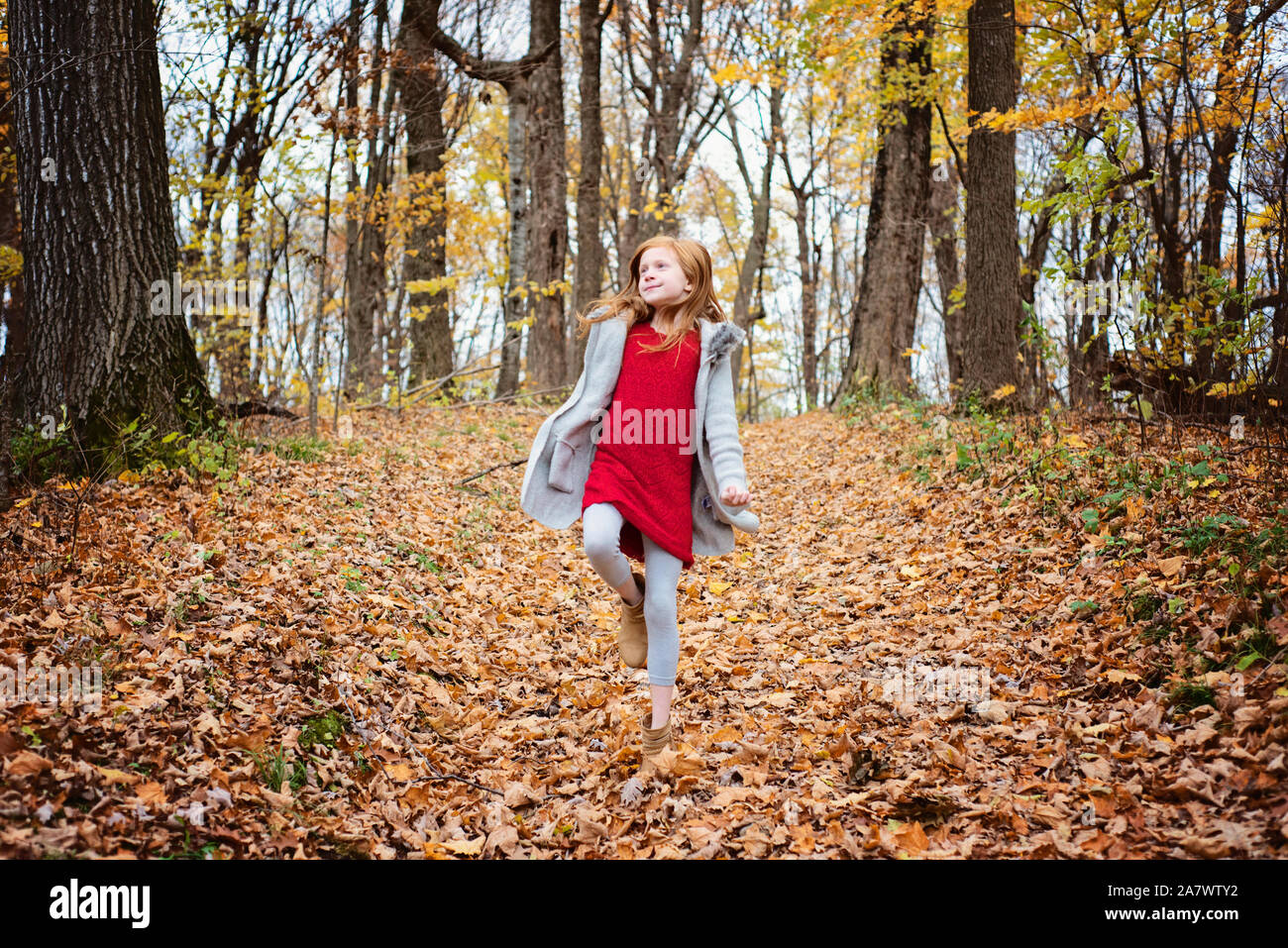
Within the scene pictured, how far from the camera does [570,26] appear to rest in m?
20.5

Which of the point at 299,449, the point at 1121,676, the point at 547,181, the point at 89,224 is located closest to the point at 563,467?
the point at 1121,676

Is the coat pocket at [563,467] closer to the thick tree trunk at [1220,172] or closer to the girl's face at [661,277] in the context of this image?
the girl's face at [661,277]

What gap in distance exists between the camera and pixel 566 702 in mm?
4551

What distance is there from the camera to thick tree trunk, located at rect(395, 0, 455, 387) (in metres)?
12.7

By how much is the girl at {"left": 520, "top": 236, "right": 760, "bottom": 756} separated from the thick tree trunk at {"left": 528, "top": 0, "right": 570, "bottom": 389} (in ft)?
33.5

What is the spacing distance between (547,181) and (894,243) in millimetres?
5775

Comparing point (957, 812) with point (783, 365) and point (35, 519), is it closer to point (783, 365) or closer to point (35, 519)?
point (35, 519)

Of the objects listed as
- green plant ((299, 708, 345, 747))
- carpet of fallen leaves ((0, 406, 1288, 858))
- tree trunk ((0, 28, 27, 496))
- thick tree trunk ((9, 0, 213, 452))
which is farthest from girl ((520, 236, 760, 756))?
thick tree trunk ((9, 0, 213, 452))

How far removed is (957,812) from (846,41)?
38.7ft

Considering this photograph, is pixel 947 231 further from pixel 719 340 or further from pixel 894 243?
pixel 719 340

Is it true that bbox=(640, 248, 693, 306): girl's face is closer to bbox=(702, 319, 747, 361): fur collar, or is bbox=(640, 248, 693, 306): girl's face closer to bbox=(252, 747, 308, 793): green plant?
bbox=(702, 319, 747, 361): fur collar

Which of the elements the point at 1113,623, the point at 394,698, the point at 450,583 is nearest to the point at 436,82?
the point at 450,583

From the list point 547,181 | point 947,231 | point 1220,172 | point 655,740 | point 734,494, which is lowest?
point 655,740
